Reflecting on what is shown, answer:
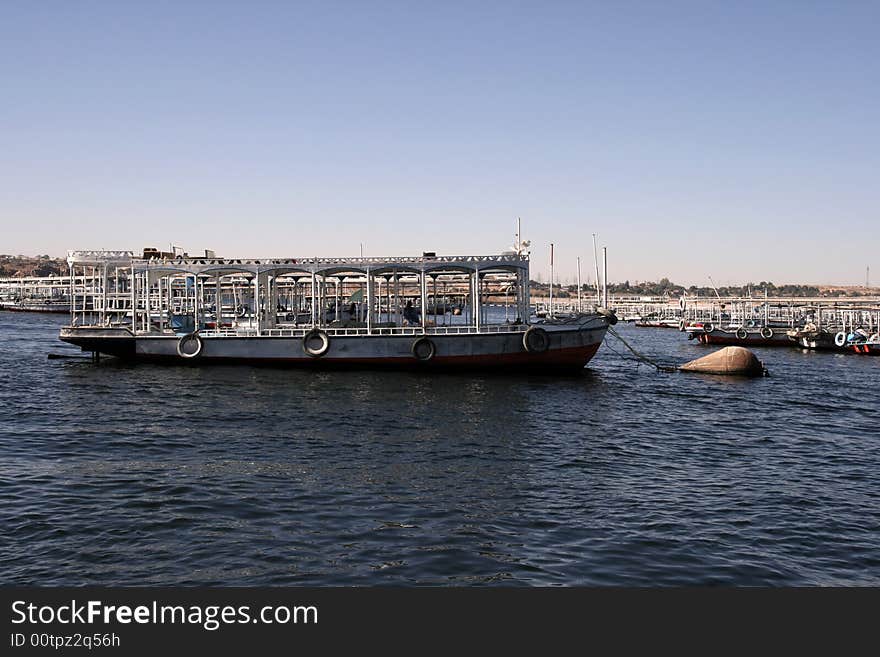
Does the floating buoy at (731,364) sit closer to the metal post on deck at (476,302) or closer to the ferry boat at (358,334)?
the ferry boat at (358,334)

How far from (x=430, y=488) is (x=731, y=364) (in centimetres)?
3596

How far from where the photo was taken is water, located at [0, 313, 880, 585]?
13328 mm

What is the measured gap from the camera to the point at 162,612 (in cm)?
930

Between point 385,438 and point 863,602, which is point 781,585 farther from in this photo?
point 385,438

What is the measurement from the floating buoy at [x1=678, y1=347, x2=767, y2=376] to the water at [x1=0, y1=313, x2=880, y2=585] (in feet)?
36.4

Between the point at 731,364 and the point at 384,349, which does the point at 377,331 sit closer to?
the point at 384,349

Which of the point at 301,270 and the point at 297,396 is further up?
the point at 301,270

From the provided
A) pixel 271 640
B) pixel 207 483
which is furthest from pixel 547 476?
pixel 271 640

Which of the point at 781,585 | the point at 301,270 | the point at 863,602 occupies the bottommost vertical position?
the point at 781,585

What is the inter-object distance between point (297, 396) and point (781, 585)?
26095mm

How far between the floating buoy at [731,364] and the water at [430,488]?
1109 cm

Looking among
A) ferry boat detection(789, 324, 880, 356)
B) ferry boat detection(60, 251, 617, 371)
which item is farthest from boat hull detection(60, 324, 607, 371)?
ferry boat detection(789, 324, 880, 356)

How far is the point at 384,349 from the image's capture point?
147 ft

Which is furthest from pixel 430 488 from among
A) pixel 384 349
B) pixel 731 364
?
pixel 731 364
